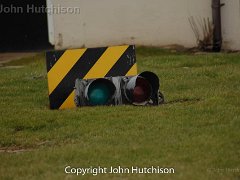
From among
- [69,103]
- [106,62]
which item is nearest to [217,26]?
[106,62]

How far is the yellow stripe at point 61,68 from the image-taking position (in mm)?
8914

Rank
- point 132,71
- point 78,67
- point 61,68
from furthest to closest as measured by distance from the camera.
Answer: point 132,71, point 78,67, point 61,68

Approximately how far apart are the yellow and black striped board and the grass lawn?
304mm

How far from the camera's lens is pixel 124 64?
9227 mm

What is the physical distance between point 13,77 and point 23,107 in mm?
3355

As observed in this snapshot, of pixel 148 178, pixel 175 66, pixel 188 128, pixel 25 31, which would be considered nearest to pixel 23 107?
pixel 188 128

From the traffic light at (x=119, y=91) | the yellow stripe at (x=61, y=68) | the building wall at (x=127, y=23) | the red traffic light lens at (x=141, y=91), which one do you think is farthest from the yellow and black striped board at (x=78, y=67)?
the building wall at (x=127, y=23)

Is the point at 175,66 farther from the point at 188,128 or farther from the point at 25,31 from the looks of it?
the point at 25,31

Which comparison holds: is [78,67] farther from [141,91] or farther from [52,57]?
[141,91]

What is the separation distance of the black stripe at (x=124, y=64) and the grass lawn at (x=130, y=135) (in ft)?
2.31

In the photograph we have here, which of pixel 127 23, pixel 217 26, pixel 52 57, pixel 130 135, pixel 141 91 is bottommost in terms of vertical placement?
pixel 130 135

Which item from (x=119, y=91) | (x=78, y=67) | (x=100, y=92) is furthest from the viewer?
(x=78, y=67)

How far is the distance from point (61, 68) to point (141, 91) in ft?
3.48

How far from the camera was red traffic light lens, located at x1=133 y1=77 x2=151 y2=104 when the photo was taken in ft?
28.9
